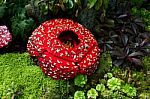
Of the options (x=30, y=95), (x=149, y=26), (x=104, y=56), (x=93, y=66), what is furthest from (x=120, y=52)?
(x=30, y=95)

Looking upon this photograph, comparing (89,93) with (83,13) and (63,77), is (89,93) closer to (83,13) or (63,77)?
(63,77)

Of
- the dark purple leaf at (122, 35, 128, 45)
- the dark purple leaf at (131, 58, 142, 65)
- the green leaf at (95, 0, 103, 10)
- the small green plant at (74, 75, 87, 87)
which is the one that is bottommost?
the small green plant at (74, 75, 87, 87)

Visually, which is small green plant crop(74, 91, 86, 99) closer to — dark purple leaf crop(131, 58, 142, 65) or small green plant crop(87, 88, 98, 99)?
small green plant crop(87, 88, 98, 99)

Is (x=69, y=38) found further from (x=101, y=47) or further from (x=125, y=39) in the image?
(x=125, y=39)

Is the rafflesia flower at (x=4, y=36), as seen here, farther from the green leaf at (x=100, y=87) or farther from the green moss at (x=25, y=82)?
the green leaf at (x=100, y=87)

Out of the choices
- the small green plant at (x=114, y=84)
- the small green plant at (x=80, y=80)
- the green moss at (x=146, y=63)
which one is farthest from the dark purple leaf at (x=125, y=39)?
the small green plant at (x=80, y=80)

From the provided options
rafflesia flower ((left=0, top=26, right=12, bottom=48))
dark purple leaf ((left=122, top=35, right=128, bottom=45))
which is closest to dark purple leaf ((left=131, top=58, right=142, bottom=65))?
dark purple leaf ((left=122, top=35, right=128, bottom=45))
